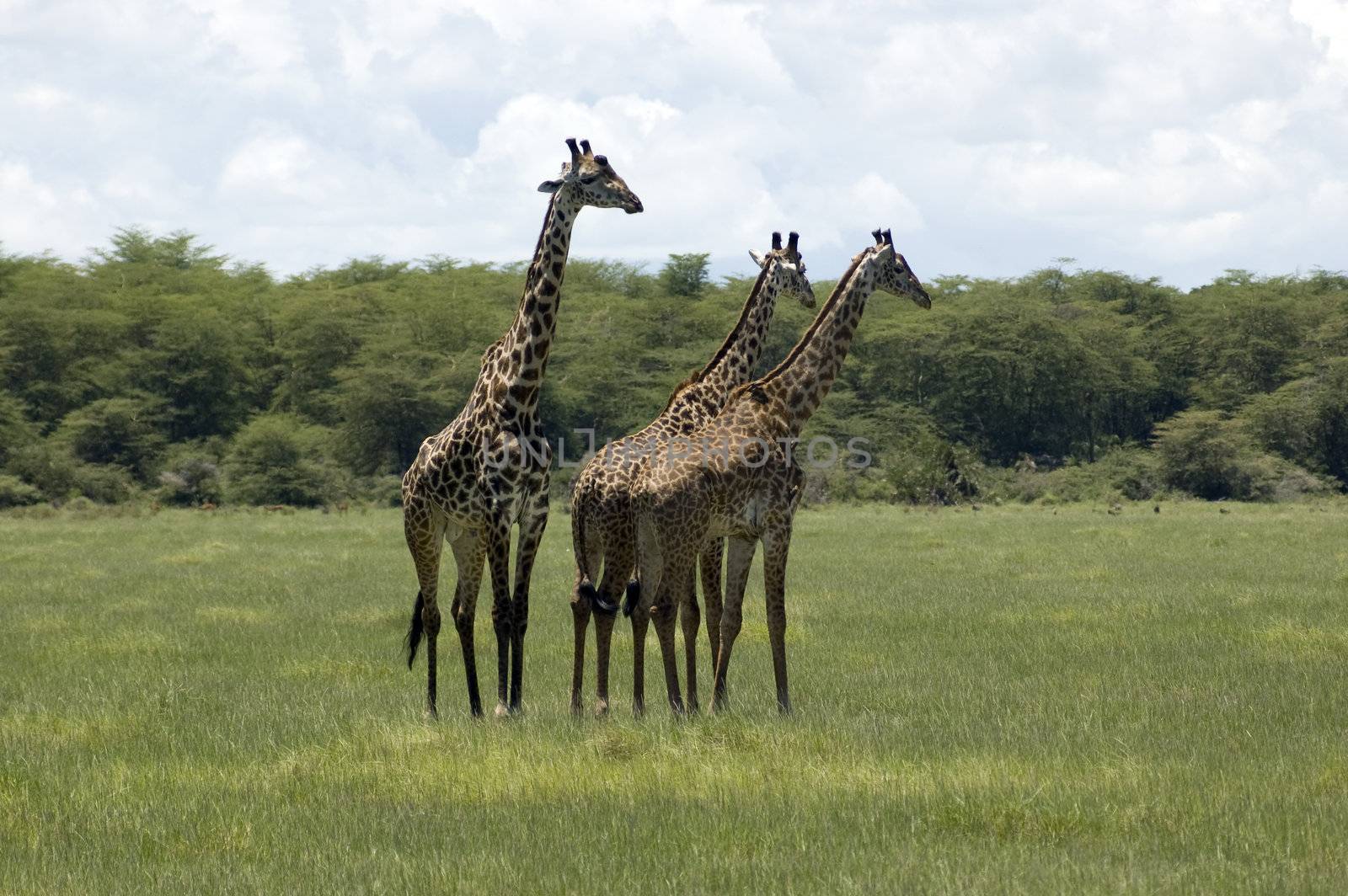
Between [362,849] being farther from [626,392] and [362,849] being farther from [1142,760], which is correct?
[626,392]

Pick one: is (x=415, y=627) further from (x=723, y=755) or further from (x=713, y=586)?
(x=723, y=755)

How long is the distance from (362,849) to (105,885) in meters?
1.05

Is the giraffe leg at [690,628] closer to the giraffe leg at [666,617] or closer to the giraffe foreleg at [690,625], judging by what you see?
the giraffe foreleg at [690,625]

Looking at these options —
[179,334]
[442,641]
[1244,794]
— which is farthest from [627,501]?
[179,334]

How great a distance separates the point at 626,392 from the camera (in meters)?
53.5

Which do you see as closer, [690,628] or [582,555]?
[582,555]

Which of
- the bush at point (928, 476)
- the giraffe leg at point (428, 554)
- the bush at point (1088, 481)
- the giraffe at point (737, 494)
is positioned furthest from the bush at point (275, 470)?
the giraffe at point (737, 494)

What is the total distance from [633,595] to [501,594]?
2.92ft

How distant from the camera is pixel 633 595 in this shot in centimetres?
920

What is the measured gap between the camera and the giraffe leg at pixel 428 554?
9.80 metres

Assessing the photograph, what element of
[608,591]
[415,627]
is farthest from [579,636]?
[415,627]

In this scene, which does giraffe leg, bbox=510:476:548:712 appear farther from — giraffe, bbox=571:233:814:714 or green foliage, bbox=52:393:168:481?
green foliage, bbox=52:393:168:481

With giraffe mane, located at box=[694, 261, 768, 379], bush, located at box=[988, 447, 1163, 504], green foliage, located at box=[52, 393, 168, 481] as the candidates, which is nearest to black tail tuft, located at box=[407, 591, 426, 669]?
giraffe mane, located at box=[694, 261, 768, 379]

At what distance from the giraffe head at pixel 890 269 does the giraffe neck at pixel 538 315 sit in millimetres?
2328
